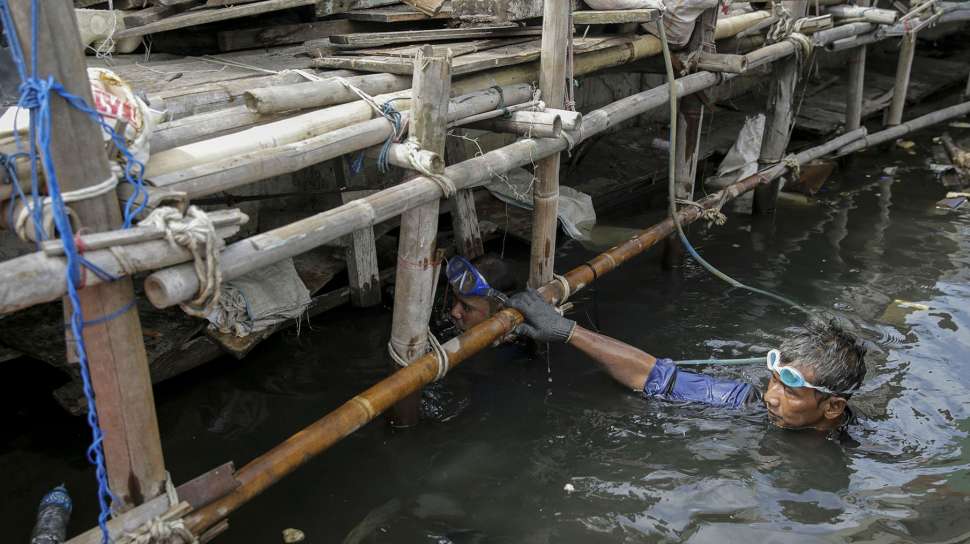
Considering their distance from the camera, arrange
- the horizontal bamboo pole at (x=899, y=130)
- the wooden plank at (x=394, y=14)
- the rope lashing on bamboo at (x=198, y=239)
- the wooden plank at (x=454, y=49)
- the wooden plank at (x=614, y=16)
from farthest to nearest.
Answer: the horizontal bamboo pole at (x=899, y=130) → the wooden plank at (x=614, y=16) → the wooden plank at (x=394, y=14) → the wooden plank at (x=454, y=49) → the rope lashing on bamboo at (x=198, y=239)

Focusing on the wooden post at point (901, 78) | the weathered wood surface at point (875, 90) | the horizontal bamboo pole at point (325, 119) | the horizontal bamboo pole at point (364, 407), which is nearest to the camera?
the horizontal bamboo pole at point (325, 119)

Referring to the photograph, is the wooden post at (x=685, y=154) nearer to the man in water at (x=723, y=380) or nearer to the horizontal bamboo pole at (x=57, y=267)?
the man in water at (x=723, y=380)

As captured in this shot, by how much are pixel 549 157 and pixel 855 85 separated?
6.57 meters

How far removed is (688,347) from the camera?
6375mm

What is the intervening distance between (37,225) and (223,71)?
2.70 m

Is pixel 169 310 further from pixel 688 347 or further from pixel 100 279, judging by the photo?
pixel 688 347

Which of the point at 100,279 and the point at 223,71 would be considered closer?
the point at 100,279

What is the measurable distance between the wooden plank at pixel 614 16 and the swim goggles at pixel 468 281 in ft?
6.38

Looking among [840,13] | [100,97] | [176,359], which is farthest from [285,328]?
[840,13]

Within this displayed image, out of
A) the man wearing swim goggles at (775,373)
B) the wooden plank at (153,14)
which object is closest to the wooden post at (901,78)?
the man wearing swim goggles at (775,373)

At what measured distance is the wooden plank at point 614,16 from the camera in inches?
212

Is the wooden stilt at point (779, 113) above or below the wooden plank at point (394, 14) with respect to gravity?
below

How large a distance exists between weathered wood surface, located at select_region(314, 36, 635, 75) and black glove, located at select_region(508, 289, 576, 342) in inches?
61.1

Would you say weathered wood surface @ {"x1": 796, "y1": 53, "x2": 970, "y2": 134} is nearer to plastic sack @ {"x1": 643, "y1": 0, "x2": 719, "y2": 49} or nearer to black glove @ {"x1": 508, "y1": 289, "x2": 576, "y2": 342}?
plastic sack @ {"x1": 643, "y1": 0, "x2": 719, "y2": 49}
